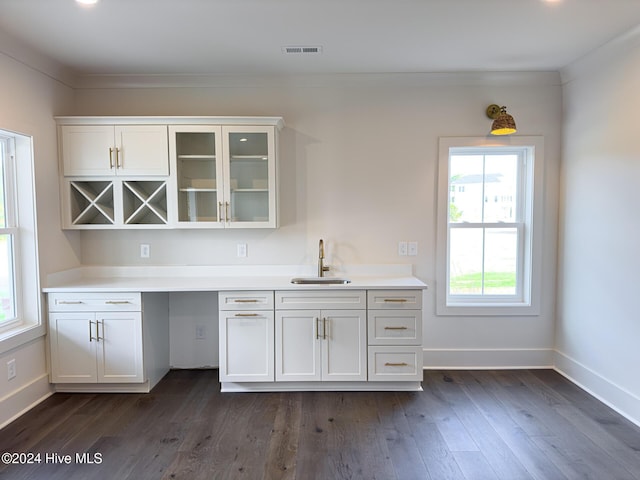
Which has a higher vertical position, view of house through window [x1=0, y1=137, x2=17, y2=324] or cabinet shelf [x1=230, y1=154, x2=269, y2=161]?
cabinet shelf [x1=230, y1=154, x2=269, y2=161]

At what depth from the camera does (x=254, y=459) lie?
2096 mm

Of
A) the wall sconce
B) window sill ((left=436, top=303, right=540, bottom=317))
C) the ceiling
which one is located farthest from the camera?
window sill ((left=436, top=303, right=540, bottom=317))

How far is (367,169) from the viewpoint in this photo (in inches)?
130

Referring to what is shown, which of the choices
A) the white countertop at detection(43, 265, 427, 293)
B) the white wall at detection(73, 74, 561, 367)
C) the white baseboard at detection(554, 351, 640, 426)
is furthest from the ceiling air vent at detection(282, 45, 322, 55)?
the white baseboard at detection(554, 351, 640, 426)

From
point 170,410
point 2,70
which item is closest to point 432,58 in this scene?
point 2,70

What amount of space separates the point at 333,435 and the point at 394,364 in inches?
30.6

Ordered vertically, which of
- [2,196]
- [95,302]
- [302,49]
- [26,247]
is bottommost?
[95,302]

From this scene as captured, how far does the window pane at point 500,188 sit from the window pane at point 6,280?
384 cm

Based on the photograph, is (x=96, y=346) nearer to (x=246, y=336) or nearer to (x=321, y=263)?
(x=246, y=336)

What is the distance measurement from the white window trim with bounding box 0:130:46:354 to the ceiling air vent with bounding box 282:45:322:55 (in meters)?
2.00

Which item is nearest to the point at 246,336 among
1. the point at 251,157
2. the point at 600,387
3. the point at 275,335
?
the point at 275,335

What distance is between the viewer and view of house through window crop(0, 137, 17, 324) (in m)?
2.61

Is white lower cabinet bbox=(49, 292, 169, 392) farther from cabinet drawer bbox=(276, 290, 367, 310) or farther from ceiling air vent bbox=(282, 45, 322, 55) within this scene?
ceiling air vent bbox=(282, 45, 322, 55)

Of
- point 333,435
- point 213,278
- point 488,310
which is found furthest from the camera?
point 488,310
